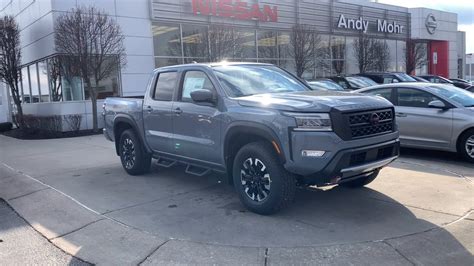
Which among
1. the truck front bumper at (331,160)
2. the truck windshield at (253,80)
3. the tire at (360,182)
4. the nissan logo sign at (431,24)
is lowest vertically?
the tire at (360,182)

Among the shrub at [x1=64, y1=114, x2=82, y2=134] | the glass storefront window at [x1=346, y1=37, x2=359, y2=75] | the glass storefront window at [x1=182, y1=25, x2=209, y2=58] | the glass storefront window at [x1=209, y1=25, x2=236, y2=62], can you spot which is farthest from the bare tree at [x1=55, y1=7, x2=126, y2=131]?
the glass storefront window at [x1=346, y1=37, x2=359, y2=75]

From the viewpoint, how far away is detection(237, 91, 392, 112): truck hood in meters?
4.75

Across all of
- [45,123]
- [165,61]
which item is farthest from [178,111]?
[165,61]

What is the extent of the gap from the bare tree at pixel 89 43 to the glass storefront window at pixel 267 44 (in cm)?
875

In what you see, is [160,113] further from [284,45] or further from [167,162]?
[284,45]

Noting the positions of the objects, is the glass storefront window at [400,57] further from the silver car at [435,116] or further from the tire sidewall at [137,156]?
the tire sidewall at [137,156]

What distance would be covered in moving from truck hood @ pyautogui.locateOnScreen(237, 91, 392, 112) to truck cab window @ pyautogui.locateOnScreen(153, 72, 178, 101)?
1.66m

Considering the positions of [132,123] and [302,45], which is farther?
[302,45]

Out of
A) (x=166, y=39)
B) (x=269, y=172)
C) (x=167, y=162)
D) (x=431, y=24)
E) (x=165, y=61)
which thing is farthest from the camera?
(x=431, y=24)

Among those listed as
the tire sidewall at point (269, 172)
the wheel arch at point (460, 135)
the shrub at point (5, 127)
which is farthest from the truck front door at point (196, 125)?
the shrub at point (5, 127)

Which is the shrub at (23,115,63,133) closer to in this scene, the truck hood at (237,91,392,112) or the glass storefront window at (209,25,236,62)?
the glass storefront window at (209,25,236,62)

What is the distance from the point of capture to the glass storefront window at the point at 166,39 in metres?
19.2

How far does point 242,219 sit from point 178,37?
15807 millimetres

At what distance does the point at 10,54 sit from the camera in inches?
704
